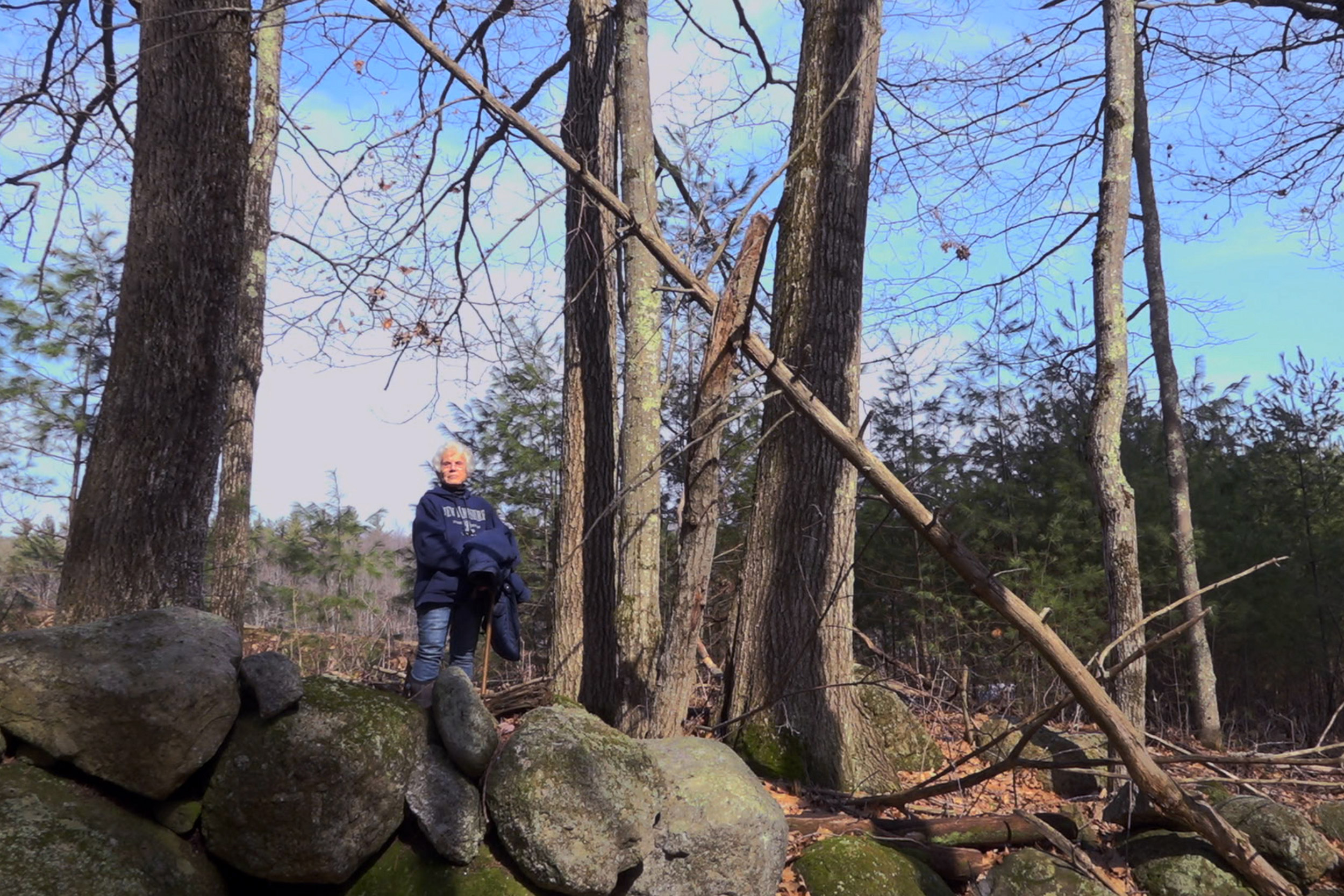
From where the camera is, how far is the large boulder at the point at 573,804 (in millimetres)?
3820

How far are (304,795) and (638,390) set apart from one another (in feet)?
9.88

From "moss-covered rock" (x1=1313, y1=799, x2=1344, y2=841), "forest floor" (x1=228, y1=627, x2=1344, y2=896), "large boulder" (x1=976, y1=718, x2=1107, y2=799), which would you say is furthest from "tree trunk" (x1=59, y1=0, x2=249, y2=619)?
"moss-covered rock" (x1=1313, y1=799, x2=1344, y2=841)

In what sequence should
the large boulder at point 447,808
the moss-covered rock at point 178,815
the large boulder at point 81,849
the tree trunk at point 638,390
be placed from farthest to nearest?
the tree trunk at point 638,390 < the large boulder at point 447,808 < the moss-covered rock at point 178,815 < the large boulder at point 81,849

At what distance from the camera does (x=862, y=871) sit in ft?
14.5

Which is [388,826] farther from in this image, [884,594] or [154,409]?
[884,594]

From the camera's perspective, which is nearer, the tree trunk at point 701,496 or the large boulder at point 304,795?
the large boulder at point 304,795

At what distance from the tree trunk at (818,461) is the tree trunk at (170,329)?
316cm

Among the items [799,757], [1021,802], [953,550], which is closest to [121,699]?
[953,550]

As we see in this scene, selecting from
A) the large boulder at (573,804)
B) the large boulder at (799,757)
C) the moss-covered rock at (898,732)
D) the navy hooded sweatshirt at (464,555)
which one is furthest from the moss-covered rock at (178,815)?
the moss-covered rock at (898,732)

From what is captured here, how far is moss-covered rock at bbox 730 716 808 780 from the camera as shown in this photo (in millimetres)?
5605

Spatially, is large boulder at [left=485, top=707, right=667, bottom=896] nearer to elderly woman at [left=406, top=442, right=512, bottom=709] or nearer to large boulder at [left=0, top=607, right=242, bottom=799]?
large boulder at [left=0, top=607, right=242, bottom=799]

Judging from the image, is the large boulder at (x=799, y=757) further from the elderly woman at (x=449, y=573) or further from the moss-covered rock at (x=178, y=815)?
the moss-covered rock at (x=178, y=815)

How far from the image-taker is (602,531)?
7066 millimetres

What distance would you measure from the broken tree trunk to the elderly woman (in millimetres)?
1933
